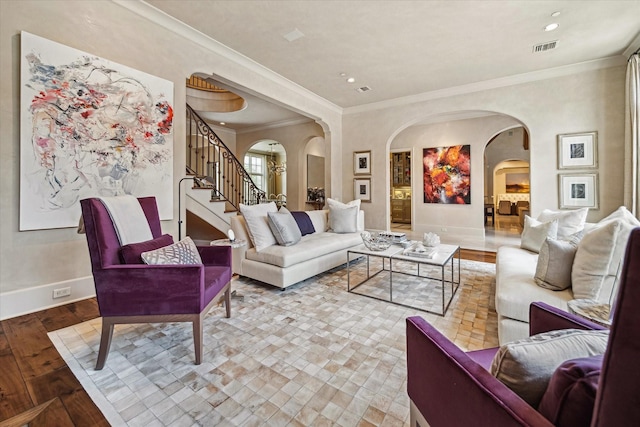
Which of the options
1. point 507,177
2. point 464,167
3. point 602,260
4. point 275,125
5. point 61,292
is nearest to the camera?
point 602,260

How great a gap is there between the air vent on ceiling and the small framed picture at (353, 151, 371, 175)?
3.24 meters

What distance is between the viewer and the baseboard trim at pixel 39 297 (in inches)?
95.1

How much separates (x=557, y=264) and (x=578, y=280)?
0.20 meters

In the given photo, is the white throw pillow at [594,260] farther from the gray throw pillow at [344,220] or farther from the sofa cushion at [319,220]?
the sofa cushion at [319,220]

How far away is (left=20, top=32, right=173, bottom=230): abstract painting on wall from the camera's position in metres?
2.46

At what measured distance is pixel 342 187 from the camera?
686 centimetres

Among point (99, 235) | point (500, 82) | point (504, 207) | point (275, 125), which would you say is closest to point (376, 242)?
point (99, 235)

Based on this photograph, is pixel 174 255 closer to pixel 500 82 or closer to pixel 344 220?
pixel 344 220

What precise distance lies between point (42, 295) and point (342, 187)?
5.46 metres

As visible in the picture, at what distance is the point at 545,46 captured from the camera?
12.6 ft

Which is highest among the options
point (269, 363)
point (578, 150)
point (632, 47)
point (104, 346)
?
point (632, 47)

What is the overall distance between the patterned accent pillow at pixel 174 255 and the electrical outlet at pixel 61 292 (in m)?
1.53

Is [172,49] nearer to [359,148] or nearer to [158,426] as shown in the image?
[158,426]

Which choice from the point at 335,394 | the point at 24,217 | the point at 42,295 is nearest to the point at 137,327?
the point at 42,295
